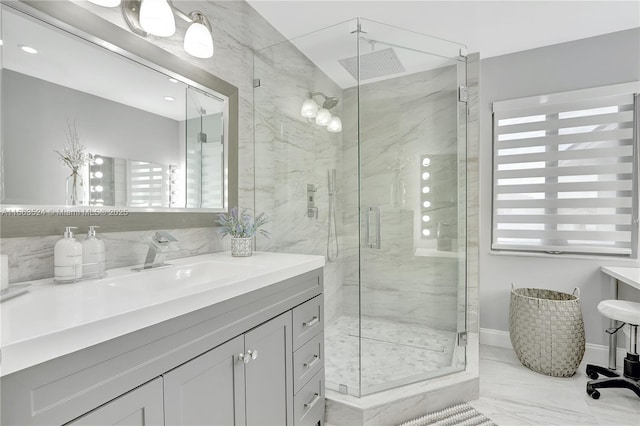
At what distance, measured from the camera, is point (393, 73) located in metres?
2.30

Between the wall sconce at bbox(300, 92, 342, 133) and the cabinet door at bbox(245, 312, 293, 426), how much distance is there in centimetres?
141

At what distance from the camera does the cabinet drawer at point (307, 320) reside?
4.65 feet

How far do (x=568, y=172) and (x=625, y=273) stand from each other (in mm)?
818

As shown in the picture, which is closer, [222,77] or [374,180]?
[222,77]

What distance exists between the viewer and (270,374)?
125 cm

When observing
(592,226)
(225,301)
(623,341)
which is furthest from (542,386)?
(225,301)

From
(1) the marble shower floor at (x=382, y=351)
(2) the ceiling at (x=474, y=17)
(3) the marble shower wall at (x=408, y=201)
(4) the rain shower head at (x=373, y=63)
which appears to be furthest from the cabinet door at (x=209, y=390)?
(2) the ceiling at (x=474, y=17)

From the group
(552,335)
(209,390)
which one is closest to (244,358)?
(209,390)

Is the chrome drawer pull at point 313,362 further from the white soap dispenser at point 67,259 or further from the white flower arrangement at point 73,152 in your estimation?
the white flower arrangement at point 73,152

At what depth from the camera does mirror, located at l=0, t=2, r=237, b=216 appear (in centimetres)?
102

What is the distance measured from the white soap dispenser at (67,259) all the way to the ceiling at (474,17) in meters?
1.77

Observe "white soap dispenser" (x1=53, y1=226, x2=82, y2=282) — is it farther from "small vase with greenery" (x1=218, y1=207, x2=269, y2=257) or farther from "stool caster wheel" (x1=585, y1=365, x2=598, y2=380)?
"stool caster wheel" (x1=585, y1=365, x2=598, y2=380)

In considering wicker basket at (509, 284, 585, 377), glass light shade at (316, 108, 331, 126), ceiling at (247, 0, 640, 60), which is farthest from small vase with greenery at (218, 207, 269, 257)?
wicker basket at (509, 284, 585, 377)

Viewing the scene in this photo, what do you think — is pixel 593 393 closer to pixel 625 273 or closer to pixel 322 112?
pixel 625 273
